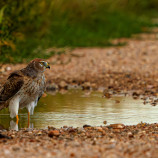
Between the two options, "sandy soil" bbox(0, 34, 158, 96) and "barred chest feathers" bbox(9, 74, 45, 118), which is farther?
"sandy soil" bbox(0, 34, 158, 96)

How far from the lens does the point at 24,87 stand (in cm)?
689

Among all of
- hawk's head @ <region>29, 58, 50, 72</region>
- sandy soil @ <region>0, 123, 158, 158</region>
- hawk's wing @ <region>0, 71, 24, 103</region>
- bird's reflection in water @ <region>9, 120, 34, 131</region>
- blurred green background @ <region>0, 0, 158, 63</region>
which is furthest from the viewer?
blurred green background @ <region>0, 0, 158, 63</region>

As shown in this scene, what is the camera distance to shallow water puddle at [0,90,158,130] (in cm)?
Answer: 688

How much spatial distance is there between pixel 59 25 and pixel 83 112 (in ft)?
32.7

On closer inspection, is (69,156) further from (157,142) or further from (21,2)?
(21,2)

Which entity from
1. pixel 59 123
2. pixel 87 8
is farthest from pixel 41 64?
pixel 87 8

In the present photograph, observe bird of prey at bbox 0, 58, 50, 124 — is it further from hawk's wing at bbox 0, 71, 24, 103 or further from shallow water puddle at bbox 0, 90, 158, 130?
shallow water puddle at bbox 0, 90, 158, 130

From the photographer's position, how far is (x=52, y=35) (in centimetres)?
1628

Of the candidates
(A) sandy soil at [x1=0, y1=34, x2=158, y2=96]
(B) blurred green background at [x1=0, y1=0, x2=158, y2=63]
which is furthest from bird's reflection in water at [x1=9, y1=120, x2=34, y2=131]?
(B) blurred green background at [x1=0, y1=0, x2=158, y2=63]

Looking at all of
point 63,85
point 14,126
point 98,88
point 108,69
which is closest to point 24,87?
point 14,126

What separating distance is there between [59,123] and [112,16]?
15.6 m

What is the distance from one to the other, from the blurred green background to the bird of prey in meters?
2.40

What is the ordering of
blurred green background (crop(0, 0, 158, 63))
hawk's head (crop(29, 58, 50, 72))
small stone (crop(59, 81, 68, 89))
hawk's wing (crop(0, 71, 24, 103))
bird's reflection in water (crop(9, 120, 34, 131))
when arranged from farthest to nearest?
blurred green background (crop(0, 0, 158, 63)), small stone (crop(59, 81, 68, 89)), hawk's head (crop(29, 58, 50, 72)), hawk's wing (crop(0, 71, 24, 103)), bird's reflection in water (crop(9, 120, 34, 131))

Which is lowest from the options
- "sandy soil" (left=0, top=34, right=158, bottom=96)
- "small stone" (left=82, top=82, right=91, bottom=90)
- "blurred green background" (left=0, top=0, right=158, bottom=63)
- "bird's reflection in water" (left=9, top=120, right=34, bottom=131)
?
"bird's reflection in water" (left=9, top=120, right=34, bottom=131)
